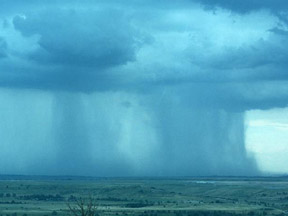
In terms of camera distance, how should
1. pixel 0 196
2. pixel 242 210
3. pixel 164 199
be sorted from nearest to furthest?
pixel 242 210
pixel 164 199
pixel 0 196

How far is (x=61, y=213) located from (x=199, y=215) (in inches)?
A: 1147

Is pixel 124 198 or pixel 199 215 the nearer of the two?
pixel 199 215

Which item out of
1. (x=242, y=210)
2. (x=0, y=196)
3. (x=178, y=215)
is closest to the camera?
(x=178, y=215)

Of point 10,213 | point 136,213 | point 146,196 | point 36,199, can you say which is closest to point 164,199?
point 146,196

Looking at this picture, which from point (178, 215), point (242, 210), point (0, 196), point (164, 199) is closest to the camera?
point (178, 215)

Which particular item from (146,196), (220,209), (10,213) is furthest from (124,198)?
(10,213)

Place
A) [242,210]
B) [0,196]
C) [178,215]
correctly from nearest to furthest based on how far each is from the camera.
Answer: [178,215], [242,210], [0,196]

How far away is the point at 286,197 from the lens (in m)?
191

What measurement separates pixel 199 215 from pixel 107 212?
20.3 metres

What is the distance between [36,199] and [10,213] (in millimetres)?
58855

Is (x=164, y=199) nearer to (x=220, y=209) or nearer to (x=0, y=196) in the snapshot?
(x=220, y=209)

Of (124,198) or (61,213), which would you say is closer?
(61,213)

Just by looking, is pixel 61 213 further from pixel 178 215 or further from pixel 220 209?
pixel 220 209

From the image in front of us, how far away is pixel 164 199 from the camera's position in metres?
183
